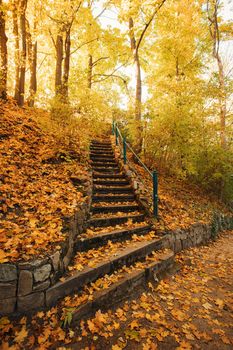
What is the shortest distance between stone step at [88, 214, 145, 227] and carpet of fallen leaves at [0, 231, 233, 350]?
1.37m

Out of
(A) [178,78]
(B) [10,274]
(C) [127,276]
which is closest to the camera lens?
(B) [10,274]

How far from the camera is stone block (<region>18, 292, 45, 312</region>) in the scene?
2500 mm

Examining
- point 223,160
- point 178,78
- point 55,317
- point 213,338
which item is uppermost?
point 178,78

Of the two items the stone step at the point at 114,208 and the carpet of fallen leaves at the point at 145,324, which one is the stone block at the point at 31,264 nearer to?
the carpet of fallen leaves at the point at 145,324

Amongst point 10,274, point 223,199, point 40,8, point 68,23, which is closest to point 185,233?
point 10,274

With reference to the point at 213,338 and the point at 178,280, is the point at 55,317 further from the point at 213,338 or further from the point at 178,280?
the point at 178,280

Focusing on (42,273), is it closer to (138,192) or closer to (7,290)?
(7,290)

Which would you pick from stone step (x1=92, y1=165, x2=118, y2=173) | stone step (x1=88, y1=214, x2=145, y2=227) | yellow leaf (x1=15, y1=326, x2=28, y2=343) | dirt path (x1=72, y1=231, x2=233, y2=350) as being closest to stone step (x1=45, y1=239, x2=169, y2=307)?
yellow leaf (x1=15, y1=326, x2=28, y2=343)

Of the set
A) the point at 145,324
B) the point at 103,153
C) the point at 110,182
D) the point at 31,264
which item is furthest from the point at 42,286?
the point at 103,153

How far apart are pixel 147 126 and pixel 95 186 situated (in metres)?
3.93

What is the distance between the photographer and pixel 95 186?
5.80 m

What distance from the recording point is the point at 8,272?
8.07 feet

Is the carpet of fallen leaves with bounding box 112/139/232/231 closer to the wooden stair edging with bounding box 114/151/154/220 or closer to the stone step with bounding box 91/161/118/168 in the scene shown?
the wooden stair edging with bounding box 114/151/154/220

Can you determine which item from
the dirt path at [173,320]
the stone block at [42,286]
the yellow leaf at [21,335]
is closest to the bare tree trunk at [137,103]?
the dirt path at [173,320]
